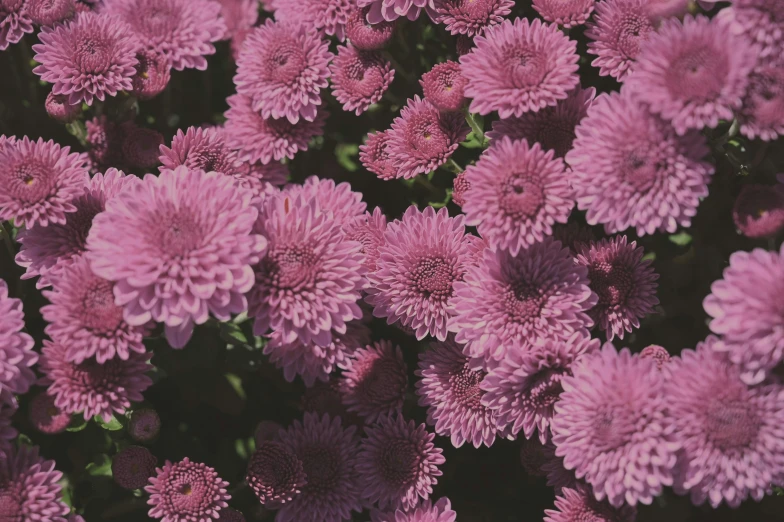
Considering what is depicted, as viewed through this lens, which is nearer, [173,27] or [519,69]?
[519,69]

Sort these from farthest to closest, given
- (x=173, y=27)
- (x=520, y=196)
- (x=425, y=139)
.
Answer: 1. (x=173, y=27)
2. (x=425, y=139)
3. (x=520, y=196)

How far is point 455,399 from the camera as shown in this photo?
2.25 m

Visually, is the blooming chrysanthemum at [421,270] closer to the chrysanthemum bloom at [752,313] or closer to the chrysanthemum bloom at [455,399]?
the chrysanthemum bloom at [455,399]

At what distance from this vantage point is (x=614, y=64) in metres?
2.20

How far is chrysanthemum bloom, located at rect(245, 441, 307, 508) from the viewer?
2.19 meters

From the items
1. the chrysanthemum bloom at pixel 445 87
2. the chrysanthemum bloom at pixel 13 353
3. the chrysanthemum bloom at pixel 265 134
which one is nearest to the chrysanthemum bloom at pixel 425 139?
the chrysanthemum bloom at pixel 445 87

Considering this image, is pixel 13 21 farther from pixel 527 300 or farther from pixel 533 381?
pixel 533 381

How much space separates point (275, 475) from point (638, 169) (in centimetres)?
142

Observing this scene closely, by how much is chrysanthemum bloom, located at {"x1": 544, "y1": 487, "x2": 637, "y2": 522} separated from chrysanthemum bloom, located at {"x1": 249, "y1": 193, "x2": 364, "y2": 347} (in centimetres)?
85

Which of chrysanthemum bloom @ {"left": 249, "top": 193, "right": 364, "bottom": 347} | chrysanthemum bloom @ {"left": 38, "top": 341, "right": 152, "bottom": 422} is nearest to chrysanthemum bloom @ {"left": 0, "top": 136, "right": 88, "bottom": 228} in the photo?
chrysanthemum bloom @ {"left": 38, "top": 341, "right": 152, "bottom": 422}

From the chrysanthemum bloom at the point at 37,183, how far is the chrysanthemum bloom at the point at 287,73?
2.19ft

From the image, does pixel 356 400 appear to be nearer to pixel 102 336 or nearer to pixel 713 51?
pixel 102 336

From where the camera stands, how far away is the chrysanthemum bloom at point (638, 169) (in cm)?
187

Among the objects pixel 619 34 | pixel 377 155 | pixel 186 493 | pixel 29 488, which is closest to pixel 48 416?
pixel 29 488
